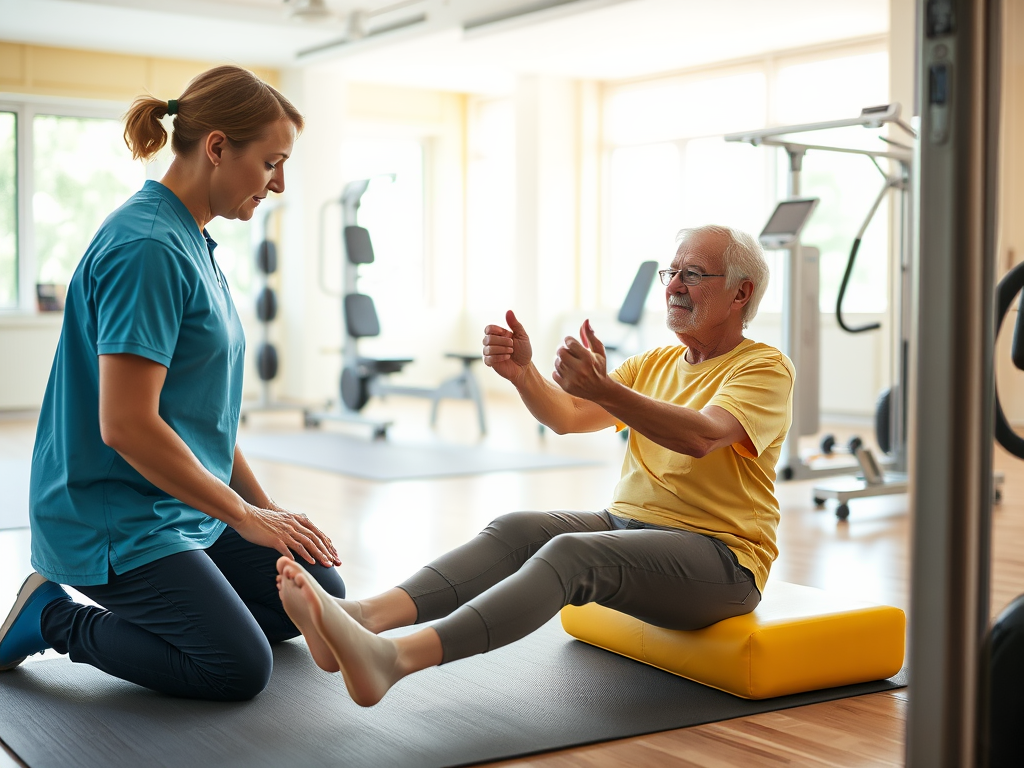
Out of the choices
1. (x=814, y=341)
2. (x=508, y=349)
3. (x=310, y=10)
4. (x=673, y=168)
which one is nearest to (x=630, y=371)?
(x=508, y=349)

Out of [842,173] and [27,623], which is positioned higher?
[842,173]

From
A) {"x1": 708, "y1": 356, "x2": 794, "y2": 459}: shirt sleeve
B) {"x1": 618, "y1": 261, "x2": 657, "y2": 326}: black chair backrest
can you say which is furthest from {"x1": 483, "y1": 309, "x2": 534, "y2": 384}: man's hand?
{"x1": 618, "y1": 261, "x2": 657, "y2": 326}: black chair backrest

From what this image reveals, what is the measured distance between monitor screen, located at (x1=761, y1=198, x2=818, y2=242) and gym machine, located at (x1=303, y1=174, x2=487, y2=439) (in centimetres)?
267

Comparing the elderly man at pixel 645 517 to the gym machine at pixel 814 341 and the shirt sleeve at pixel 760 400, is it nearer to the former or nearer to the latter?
the shirt sleeve at pixel 760 400

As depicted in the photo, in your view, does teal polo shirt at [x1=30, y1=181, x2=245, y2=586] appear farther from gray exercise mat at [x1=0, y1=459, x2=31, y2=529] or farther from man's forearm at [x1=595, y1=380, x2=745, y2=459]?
gray exercise mat at [x1=0, y1=459, x2=31, y2=529]

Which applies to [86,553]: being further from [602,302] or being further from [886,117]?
[602,302]

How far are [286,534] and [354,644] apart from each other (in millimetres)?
403

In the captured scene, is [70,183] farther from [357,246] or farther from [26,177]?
[357,246]

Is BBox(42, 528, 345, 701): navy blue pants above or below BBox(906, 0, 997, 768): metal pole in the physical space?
below

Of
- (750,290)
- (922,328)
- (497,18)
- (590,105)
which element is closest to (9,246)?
(497,18)

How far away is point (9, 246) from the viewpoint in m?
7.84

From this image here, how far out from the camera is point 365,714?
76.0 inches

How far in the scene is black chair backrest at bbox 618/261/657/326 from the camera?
692 cm

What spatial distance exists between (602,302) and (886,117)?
5.25m
